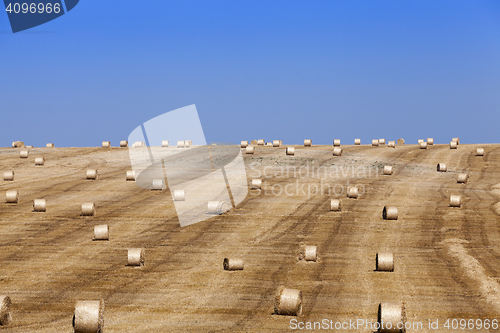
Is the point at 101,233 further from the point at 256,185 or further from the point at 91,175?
the point at 91,175

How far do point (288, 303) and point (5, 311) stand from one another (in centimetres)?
710

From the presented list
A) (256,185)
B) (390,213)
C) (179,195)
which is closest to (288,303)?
(390,213)

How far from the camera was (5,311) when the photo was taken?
49.7 ft

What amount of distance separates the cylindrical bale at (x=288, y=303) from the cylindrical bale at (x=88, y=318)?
14.7ft

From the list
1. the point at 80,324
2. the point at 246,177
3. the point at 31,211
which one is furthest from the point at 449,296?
the point at 246,177

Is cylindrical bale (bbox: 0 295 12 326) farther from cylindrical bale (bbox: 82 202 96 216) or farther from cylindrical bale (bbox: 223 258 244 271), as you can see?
cylindrical bale (bbox: 82 202 96 216)

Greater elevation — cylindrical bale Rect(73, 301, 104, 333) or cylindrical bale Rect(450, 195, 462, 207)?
cylindrical bale Rect(73, 301, 104, 333)

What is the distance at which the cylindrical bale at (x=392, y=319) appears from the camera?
1439 cm

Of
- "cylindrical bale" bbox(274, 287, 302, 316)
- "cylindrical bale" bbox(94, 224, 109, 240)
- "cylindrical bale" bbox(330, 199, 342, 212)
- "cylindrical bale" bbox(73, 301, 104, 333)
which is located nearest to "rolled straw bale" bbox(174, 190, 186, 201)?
"cylindrical bale" bbox(330, 199, 342, 212)

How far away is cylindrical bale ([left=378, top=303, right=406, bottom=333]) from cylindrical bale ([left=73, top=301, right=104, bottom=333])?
670cm

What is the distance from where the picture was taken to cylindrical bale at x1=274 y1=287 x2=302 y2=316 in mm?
15617

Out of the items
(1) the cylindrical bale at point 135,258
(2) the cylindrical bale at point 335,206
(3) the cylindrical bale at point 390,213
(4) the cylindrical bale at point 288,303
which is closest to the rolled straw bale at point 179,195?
(2) the cylindrical bale at point 335,206

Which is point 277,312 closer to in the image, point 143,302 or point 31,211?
point 143,302

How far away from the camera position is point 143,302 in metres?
17.0
